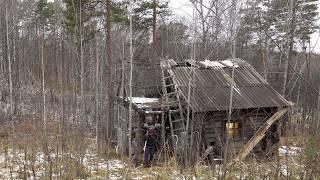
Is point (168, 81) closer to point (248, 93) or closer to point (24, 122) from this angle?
point (248, 93)

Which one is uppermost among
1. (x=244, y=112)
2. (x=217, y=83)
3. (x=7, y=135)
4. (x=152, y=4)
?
(x=152, y=4)

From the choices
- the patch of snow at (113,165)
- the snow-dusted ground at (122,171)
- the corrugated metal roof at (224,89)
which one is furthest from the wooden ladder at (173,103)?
the snow-dusted ground at (122,171)

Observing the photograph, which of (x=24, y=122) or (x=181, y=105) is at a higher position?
(x=181, y=105)

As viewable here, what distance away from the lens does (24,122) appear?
72.7ft

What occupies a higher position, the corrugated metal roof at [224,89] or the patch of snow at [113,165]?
the corrugated metal roof at [224,89]

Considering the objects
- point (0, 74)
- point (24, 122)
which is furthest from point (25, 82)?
point (24, 122)

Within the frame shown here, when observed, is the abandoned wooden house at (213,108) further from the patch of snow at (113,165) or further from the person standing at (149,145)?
the patch of snow at (113,165)

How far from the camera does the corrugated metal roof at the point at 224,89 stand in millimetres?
13580

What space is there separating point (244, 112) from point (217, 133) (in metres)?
1.39

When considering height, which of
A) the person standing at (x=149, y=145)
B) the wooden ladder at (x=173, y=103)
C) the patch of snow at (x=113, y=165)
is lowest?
the patch of snow at (x=113, y=165)

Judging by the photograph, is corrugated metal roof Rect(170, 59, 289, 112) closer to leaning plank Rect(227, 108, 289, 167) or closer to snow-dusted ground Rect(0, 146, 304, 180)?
leaning plank Rect(227, 108, 289, 167)

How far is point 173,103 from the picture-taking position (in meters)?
13.8

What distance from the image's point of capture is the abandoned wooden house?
44.2 feet

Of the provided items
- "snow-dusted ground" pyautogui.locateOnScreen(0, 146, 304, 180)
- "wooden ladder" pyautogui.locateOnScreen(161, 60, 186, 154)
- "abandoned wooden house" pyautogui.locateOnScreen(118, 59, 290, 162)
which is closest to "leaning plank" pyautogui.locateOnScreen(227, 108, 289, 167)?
"abandoned wooden house" pyautogui.locateOnScreen(118, 59, 290, 162)
